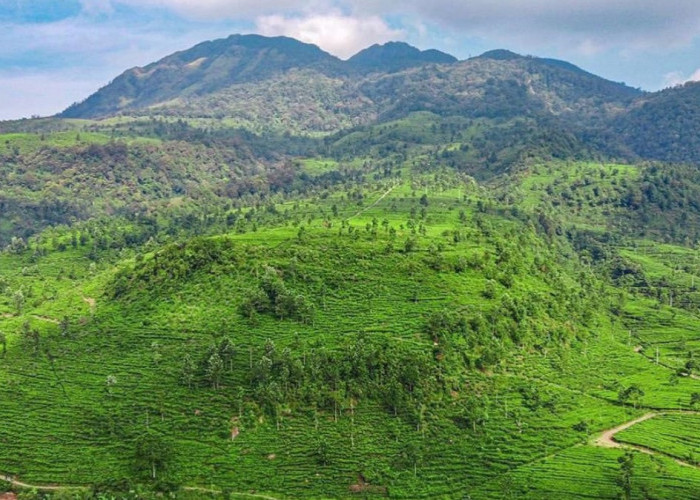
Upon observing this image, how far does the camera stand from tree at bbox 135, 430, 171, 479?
231 ft

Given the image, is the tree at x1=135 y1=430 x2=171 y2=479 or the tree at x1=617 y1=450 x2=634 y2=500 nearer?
the tree at x1=617 y1=450 x2=634 y2=500

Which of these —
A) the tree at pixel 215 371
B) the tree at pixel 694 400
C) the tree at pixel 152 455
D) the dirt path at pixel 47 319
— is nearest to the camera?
the tree at pixel 152 455

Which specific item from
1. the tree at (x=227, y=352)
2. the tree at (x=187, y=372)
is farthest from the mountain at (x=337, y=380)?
the tree at (x=187, y=372)

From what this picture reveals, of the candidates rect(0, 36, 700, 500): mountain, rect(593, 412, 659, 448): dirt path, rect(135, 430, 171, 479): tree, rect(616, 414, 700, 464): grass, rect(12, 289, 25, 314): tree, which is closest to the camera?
rect(135, 430, 171, 479): tree

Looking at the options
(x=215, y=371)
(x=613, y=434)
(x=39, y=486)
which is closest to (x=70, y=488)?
(x=39, y=486)

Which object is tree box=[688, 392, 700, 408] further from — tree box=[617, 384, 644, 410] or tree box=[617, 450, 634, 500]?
tree box=[617, 450, 634, 500]

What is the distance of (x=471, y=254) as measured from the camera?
11350 cm

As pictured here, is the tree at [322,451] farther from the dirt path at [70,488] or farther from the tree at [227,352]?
the tree at [227,352]

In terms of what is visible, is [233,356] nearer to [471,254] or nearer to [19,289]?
[471,254]

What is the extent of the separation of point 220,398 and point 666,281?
131 m

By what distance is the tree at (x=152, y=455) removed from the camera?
7050 cm

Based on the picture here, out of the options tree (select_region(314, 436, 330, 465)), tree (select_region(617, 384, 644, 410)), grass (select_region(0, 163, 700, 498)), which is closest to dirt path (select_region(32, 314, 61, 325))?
grass (select_region(0, 163, 700, 498))

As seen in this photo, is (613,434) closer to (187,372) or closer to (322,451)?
→ (322,451)

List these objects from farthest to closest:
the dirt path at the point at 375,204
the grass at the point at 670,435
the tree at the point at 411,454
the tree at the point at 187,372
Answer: the dirt path at the point at 375,204
the tree at the point at 187,372
the grass at the point at 670,435
the tree at the point at 411,454
